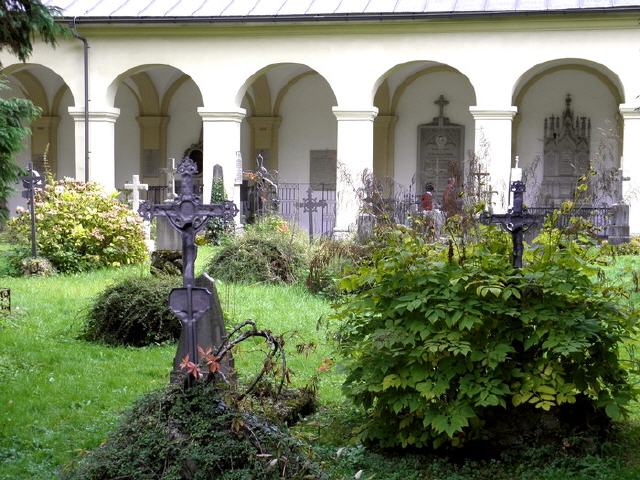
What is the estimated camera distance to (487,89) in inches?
815

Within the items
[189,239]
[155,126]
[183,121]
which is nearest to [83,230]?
[189,239]

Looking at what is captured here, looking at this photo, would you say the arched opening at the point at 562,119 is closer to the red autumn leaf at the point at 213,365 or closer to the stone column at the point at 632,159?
the stone column at the point at 632,159

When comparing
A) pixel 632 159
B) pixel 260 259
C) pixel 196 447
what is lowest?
pixel 196 447

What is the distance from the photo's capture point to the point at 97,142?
73.3ft

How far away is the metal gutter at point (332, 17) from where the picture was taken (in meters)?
19.8

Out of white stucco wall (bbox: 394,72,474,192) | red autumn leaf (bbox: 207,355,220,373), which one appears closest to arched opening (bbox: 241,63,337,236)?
white stucco wall (bbox: 394,72,474,192)

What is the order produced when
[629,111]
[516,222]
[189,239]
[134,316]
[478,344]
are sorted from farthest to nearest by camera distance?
[629,111]
[134,316]
[189,239]
[516,222]
[478,344]

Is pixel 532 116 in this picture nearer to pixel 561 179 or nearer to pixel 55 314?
pixel 561 179

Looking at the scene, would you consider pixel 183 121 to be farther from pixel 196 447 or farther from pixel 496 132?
pixel 196 447

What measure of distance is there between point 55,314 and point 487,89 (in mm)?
12057

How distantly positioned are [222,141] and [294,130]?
200 inches

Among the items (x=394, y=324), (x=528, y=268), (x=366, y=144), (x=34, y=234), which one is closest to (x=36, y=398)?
(x=394, y=324)

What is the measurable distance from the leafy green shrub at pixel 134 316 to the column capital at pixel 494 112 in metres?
12.0

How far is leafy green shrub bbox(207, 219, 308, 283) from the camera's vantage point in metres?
13.4
